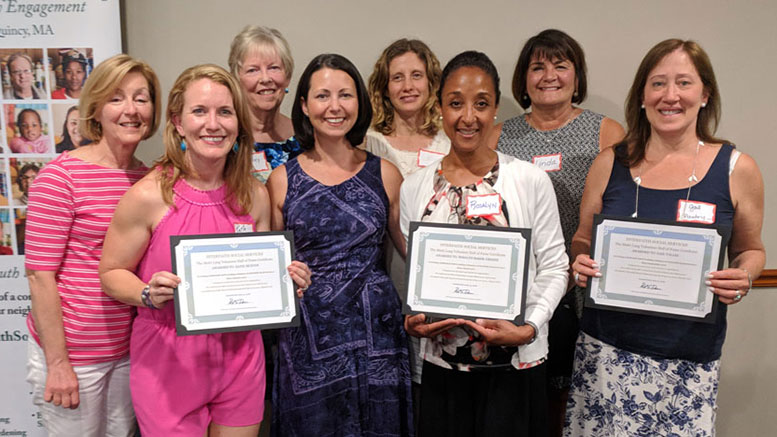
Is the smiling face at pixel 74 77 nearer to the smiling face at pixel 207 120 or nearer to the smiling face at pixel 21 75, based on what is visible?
the smiling face at pixel 21 75

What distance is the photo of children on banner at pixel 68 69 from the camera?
2.67m

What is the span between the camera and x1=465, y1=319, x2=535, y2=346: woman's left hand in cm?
178

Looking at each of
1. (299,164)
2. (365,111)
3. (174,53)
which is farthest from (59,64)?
(365,111)

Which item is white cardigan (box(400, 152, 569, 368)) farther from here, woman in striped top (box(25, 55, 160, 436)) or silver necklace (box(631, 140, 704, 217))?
woman in striped top (box(25, 55, 160, 436))

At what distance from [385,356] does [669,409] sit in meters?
1.07

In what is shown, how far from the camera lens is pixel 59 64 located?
2.67m

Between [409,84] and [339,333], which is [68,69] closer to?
[409,84]

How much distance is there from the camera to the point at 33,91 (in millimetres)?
2676

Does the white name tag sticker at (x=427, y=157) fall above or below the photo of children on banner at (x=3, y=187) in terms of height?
above

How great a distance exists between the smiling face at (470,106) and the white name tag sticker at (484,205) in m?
0.19

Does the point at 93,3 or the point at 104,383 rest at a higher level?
the point at 93,3

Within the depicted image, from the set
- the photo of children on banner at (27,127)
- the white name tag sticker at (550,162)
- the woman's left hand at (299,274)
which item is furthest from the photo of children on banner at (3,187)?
the white name tag sticker at (550,162)

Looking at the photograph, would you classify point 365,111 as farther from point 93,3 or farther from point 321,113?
point 93,3

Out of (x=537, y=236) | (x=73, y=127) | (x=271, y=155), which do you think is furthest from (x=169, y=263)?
(x=73, y=127)
